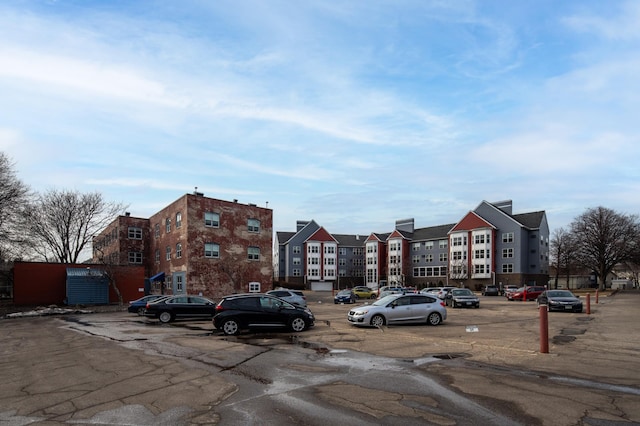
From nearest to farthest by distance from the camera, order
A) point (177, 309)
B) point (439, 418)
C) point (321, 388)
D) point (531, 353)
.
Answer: point (439, 418)
point (321, 388)
point (531, 353)
point (177, 309)

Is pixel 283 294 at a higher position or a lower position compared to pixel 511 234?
lower

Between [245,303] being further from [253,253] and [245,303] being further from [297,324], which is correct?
[253,253]

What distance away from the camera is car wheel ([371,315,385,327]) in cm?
1945

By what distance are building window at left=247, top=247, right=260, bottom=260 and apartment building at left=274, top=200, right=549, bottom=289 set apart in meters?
44.6

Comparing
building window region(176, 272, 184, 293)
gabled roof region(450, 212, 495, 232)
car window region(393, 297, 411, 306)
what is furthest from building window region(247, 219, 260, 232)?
gabled roof region(450, 212, 495, 232)

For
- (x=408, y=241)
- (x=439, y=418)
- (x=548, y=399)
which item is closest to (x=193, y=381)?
(x=439, y=418)

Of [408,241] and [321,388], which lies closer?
[321,388]

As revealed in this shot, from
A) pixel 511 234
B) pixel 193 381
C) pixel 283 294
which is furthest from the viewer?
pixel 511 234

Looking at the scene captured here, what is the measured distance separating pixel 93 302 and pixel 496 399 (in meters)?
43.5

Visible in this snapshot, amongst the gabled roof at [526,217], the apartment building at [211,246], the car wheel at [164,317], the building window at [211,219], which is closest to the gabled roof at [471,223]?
the gabled roof at [526,217]

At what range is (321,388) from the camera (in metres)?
8.52

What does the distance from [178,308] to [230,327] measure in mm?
8007

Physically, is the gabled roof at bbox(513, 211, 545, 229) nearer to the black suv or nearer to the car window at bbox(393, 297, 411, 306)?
the car window at bbox(393, 297, 411, 306)

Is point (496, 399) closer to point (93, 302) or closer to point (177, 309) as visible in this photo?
point (177, 309)
